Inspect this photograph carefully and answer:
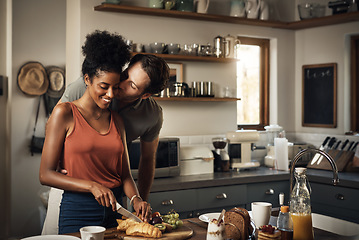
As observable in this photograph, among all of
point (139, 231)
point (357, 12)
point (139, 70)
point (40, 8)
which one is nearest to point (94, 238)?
point (139, 231)

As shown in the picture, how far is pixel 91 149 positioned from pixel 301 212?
3.15ft

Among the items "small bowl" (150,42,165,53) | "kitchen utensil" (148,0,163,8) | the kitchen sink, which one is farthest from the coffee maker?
the kitchen sink

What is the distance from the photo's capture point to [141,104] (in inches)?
104

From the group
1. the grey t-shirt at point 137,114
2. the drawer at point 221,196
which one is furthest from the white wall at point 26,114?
the grey t-shirt at point 137,114

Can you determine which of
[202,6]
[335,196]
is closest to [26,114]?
[202,6]

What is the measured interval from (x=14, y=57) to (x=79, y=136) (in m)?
3.64

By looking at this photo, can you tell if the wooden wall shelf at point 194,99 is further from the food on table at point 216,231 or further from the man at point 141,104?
the food on table at point 216,231

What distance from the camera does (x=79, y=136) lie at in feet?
6.89

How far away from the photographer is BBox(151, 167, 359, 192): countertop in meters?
3.75

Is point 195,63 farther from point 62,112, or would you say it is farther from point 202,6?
point 62,112

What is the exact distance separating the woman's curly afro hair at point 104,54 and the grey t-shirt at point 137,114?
31cm

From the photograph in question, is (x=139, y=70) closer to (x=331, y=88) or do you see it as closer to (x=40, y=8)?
(x=331, y=88)

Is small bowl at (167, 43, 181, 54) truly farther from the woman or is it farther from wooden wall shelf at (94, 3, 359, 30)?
the woman

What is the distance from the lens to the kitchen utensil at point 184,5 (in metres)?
4.35
